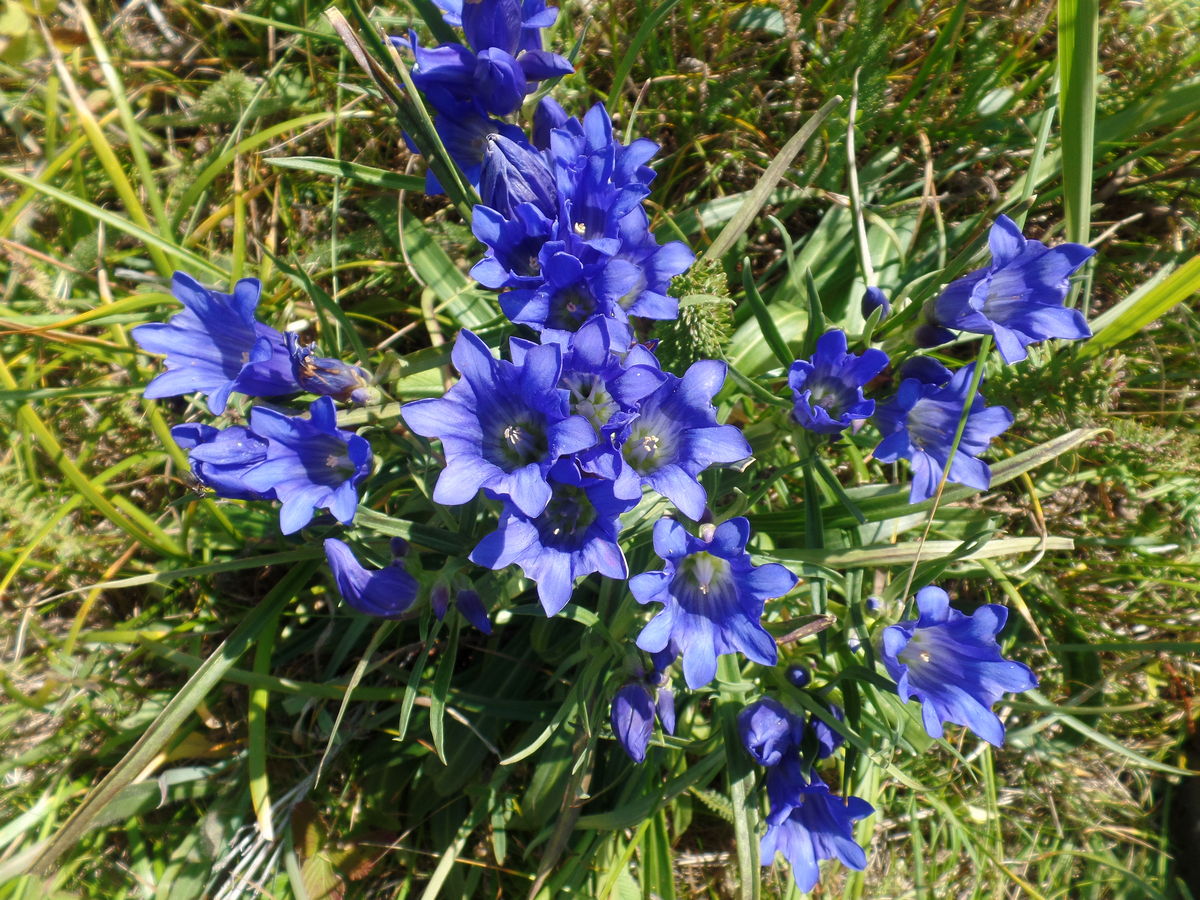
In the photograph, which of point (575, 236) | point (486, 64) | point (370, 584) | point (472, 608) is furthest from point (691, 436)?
point (486, 64)

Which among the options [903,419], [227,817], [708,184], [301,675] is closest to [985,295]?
[903,419]

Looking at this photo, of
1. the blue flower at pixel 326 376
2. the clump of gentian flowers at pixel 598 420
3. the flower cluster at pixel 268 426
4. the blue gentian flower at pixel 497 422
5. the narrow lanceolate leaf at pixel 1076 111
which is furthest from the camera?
the narrow lanceolate leaf at pixel 1076 111

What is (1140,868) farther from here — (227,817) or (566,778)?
(227,817)

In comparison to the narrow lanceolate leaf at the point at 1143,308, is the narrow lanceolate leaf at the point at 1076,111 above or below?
above

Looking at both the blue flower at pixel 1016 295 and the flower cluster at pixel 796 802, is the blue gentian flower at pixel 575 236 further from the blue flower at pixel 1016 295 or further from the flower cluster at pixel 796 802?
the flower cluster at pixel 796 802

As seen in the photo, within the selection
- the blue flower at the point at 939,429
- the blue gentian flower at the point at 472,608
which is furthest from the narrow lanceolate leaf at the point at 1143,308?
the blue gentian flower at the point at 472,608

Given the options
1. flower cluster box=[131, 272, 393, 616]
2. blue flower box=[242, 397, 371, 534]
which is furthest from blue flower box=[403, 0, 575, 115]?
blue flower box=[242, 397, 371, 534]
